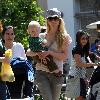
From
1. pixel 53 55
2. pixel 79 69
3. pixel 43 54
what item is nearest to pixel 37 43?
pixel 43 54

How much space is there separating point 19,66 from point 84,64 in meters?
1.42

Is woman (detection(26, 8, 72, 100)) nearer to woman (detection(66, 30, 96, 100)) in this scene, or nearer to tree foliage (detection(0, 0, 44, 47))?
woman (detection(66, 30, 96, 100))

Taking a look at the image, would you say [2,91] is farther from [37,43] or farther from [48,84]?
[37,43]

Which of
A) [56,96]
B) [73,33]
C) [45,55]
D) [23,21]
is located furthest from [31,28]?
[73,33]

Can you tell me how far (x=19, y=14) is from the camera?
37.2 ft

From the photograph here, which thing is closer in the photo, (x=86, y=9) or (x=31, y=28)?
(x=31, y=28)

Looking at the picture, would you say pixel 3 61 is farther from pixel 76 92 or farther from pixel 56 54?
pixel 76 92

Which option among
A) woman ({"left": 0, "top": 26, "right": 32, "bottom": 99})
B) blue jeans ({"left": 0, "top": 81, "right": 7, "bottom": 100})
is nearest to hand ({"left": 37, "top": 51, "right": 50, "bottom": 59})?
woman ({"left": 0, "top": 26, "right": 32, "bottom": 99})

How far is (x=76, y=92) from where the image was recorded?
7.55m

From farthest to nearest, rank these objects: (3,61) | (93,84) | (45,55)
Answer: (93,84), (45,55), (3,61)

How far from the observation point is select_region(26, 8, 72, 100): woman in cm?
661

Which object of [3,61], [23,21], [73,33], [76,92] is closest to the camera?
[3,61]

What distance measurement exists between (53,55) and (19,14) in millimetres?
4891

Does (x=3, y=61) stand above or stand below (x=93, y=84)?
above
